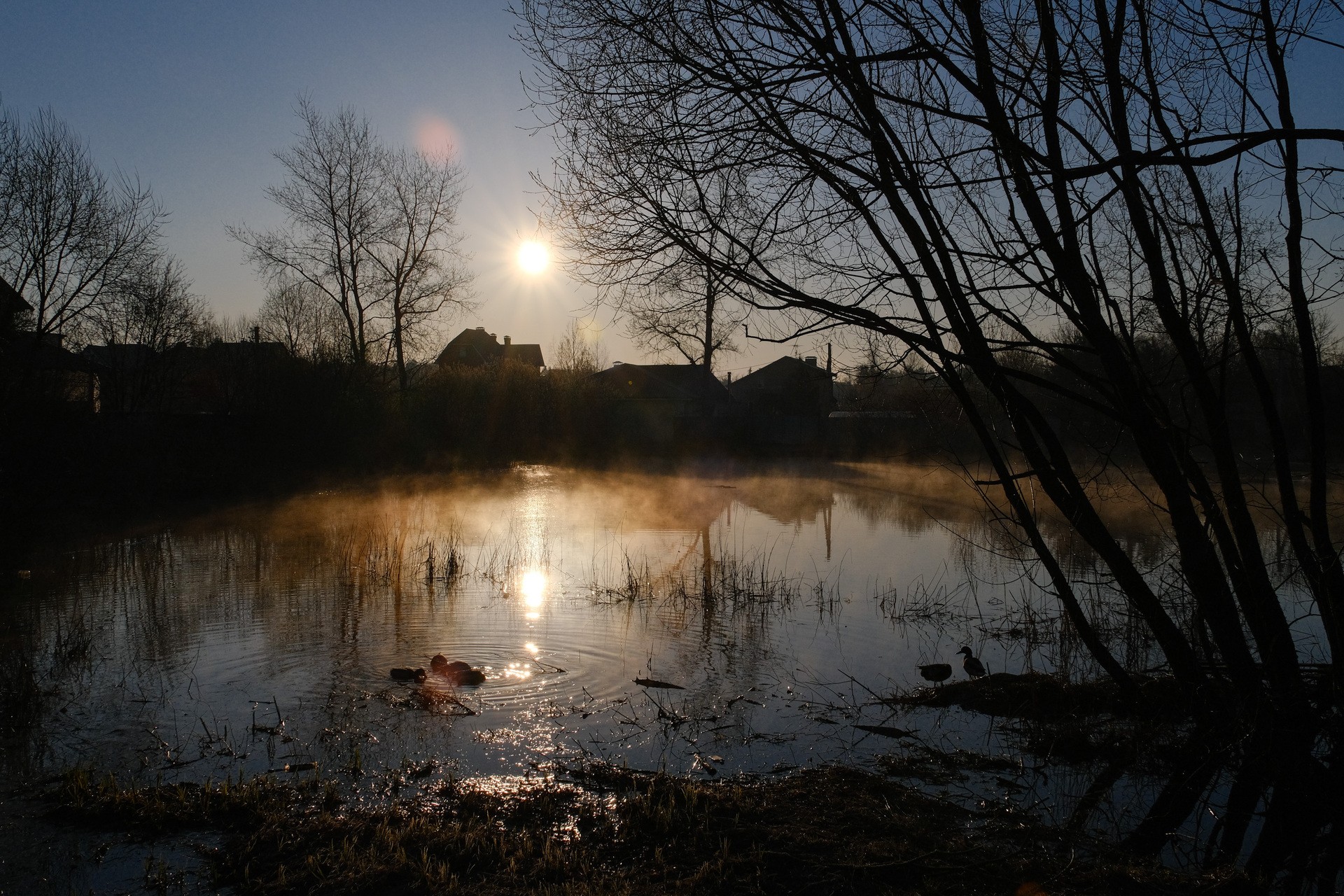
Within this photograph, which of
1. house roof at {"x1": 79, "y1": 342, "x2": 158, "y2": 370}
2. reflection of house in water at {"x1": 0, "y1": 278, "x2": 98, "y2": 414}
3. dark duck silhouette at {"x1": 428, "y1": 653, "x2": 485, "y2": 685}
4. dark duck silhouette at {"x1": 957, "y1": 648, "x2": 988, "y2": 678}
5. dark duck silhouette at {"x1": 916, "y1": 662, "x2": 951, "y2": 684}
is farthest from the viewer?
house roof at {"x1": 79, "y1": 342, "x2": 158, "y2": 370}

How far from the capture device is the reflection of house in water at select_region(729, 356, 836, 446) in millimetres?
45062

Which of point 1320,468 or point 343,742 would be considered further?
point 343,742

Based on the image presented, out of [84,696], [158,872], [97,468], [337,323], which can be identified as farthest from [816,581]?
[337,323]

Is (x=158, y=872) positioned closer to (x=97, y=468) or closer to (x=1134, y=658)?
(x=1134, y=658)

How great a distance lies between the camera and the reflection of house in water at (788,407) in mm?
45062

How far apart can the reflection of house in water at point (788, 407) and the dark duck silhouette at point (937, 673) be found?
88.3ft

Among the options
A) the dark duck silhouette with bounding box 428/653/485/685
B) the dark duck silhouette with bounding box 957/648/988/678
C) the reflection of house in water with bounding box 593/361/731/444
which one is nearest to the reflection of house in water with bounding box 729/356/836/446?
the reflection of house in water with bounding box 593/361/731/444

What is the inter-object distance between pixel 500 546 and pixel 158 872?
1055 cm

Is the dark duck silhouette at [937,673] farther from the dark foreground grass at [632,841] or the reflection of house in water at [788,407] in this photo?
the reflection of house in water at [788,407]

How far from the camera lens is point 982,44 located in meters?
4.59

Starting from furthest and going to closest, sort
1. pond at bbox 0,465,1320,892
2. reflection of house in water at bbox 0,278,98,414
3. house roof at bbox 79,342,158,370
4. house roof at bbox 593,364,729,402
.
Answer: house roof at bbox 593,364,729,402 < house roof at bbox 79,342,158,370 < reflection of house in water at bbox 0,278,98,414 < pond at bbox 0,465,1320,892

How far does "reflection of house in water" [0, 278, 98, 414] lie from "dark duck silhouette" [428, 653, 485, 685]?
40.2 ft

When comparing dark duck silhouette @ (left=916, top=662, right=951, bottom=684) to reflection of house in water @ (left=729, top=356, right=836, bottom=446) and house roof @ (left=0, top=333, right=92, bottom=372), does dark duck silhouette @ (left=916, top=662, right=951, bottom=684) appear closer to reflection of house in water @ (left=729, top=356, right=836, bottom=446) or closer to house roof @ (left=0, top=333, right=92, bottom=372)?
house roof @ (left=0, top=333, right=92, bottom=372)

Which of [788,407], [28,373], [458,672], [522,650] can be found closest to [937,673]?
[522,650]
